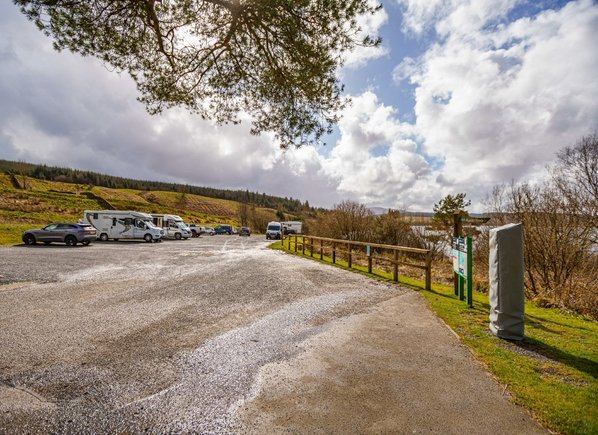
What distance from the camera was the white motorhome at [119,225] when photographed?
28.0m

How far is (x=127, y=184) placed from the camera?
126375 millimetres

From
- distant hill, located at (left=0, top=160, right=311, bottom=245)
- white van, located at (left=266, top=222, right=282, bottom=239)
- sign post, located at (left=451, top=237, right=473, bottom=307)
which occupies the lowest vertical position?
white van, located at (left=266, top=222, right=282, bottom=239)

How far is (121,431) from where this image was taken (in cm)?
254

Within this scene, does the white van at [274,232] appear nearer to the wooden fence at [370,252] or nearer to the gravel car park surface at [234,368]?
the wooden fence at [370,252]

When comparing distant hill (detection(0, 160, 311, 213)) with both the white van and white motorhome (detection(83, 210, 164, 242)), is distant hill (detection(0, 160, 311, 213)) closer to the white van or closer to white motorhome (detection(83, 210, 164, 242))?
the white van

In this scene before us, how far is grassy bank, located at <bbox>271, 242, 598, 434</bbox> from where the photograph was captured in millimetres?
2926

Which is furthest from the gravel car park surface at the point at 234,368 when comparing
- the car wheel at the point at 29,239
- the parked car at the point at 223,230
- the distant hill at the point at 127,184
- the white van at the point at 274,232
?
the distant hill at the point at 127,184

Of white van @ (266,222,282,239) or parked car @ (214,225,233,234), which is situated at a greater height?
white van @ (266,222,282,239)

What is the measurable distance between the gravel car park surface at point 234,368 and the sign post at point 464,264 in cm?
105

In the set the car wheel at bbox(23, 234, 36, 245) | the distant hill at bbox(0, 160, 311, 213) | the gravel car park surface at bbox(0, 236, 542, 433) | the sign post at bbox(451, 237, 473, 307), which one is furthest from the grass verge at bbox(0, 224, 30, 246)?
the distant hill at bbox(0, 160, 311, 213)

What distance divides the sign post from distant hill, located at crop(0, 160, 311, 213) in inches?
3328

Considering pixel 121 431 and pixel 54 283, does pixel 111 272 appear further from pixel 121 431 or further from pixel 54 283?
pixel 121 431

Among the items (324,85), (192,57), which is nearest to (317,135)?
(324,85)

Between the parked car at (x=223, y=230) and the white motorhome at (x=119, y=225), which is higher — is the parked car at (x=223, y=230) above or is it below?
below
